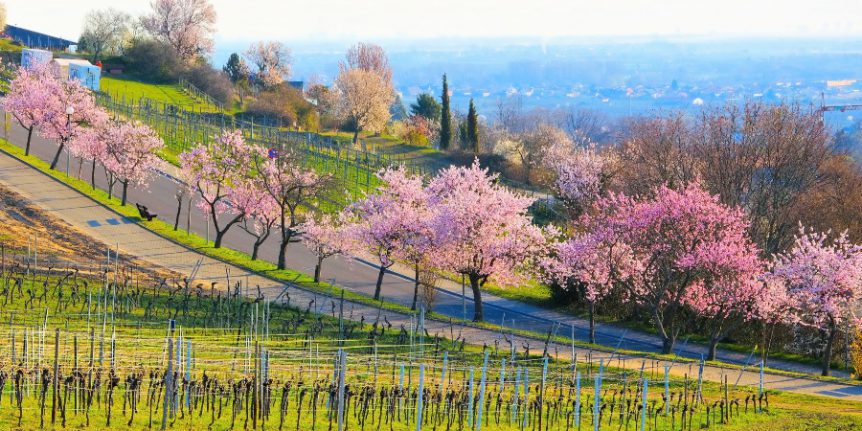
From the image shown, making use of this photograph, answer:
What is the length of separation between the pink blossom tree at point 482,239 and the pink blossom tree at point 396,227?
0.87 meters

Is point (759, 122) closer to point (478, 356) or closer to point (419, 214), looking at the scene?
point (419, 214)

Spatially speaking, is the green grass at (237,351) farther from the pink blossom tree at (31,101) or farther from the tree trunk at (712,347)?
the pink blossom tree at (31,101)

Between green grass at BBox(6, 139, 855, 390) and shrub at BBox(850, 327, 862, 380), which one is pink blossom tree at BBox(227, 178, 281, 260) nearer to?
green grass at BBox(6, 139, 855, 390)

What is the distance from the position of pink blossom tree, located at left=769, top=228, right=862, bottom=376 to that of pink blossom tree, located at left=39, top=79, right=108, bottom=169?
42.9 meters

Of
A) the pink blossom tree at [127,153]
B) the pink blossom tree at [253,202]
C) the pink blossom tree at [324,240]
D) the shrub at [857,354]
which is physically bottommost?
the shrub at [857,354]

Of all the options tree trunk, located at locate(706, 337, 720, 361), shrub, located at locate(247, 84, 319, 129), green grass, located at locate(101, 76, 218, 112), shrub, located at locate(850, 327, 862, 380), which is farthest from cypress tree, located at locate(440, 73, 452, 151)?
shrub, located at locate(850, 327, 862, 380)

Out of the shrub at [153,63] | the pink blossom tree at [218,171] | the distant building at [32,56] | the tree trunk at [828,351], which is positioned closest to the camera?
the tree trunk at [828,351]

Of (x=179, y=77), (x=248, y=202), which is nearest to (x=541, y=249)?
(x=248, y=202)

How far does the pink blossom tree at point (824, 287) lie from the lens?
43469 mm

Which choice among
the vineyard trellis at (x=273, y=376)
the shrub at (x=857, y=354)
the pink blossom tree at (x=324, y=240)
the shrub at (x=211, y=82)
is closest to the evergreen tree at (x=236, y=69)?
the shrub at (x=211, y=82)

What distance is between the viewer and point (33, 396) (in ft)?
90.1

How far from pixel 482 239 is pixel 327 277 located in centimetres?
1106

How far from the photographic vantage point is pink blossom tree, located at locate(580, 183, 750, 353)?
147ft

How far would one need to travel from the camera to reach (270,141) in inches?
3270
